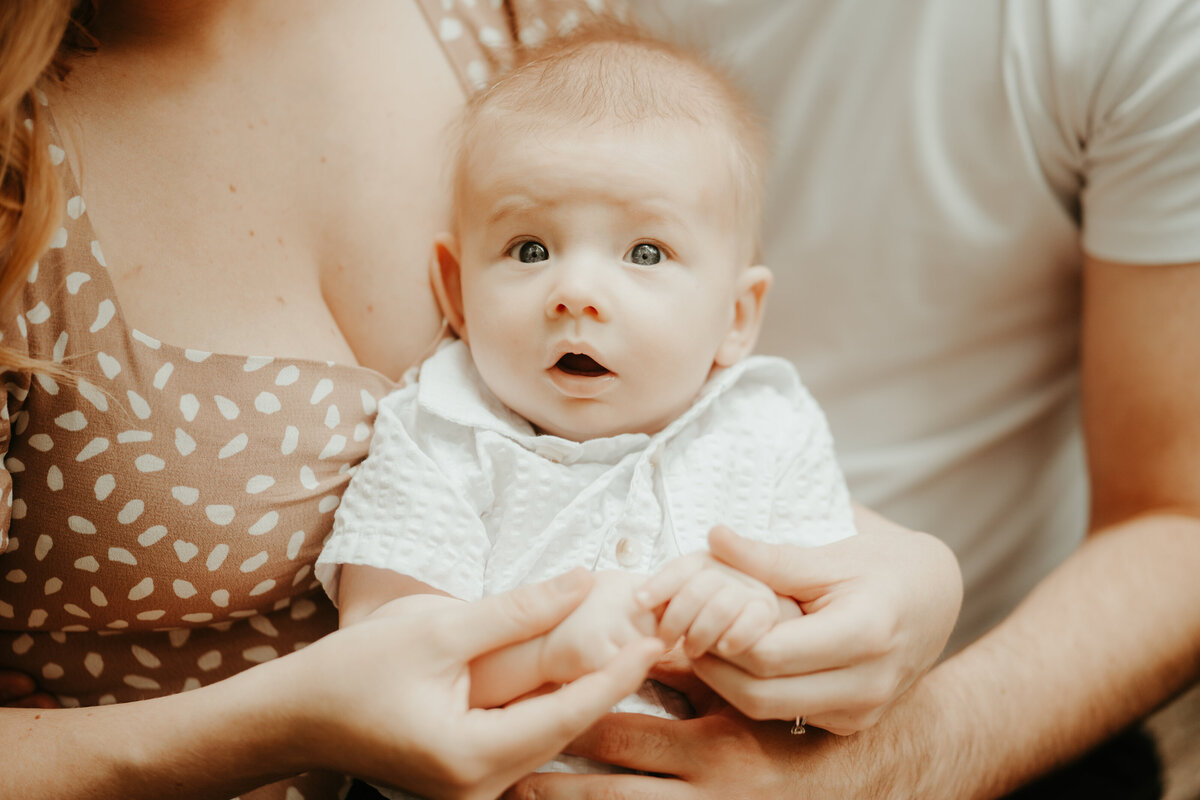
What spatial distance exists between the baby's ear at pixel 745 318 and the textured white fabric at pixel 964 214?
1.29ft

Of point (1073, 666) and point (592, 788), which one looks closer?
point (592, 788)

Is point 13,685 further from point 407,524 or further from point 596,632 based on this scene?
point 596,632

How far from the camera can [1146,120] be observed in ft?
3.79

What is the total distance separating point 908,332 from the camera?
1467 millimetres

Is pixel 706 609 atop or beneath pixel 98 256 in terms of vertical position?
beneath

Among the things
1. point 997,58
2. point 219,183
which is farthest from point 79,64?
point 997,58

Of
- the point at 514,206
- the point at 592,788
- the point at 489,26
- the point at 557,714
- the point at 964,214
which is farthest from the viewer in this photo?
the point at 964,214

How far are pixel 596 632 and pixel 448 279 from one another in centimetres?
54

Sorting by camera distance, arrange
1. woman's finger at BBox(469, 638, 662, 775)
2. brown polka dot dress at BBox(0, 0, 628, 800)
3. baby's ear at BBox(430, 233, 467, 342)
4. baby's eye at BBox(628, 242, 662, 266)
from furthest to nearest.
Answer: baby's ear at BBox(430, 233, 467, 342) < baby's eye at BBox(628, 242, 662, 266) < brown polka dot dress at BBox(0, 0, 628, 800) < woman's finger at BBox(469, 638, 662, 775)

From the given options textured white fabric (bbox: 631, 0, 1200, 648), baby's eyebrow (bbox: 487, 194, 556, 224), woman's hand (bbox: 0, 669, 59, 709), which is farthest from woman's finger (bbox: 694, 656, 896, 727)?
woman's hand (bbox: 0, 669, 59, 709)

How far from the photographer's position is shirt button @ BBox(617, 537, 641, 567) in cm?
98

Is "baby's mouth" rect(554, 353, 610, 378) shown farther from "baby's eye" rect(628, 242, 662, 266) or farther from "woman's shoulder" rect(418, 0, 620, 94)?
"woman's shoulder" rect(418, 0, 620, 94)

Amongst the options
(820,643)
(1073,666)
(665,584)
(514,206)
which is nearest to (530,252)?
(514,206)

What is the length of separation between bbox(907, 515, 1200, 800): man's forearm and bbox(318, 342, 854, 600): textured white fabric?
340 millimetres
